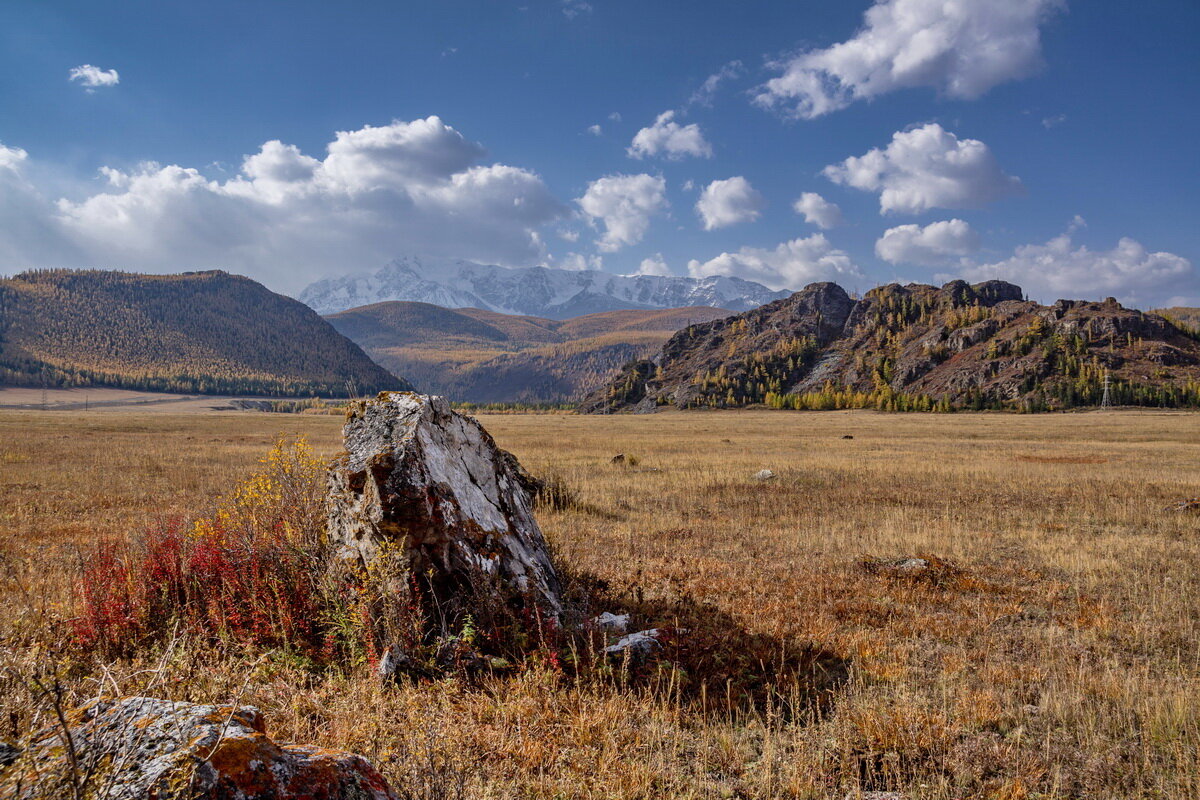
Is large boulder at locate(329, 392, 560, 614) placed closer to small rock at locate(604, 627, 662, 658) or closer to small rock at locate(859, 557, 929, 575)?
small rock at locate(604, 627, 662, 658)

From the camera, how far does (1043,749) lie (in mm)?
4980

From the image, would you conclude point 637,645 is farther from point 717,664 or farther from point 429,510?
point 429,510

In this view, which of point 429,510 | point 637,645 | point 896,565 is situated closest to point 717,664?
point 637,645

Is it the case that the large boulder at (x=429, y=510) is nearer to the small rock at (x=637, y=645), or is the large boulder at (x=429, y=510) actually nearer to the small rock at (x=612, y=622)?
the small rock at (x=612, y=622)

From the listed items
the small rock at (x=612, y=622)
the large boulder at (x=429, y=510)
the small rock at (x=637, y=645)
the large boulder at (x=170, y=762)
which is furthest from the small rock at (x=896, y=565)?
the large boulder at (x=170, y=762)

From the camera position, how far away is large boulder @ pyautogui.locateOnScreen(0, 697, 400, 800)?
91.1 inches

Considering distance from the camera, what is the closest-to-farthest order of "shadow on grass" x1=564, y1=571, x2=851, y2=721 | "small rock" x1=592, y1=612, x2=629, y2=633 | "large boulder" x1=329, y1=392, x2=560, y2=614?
"shadow on grass" x1=564, y1=571, x2=851, y2=721 → "large boulder" x1=329, y1=392, x2=560, y2=614 → "small rock" x1=592, y1=612, x2=629, y2=633

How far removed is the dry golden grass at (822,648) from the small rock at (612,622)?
114 centimetres

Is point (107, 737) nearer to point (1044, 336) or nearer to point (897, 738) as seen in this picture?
point (897, 738)

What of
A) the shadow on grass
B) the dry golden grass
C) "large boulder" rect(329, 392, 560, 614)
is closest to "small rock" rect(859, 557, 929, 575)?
the dry golden grass

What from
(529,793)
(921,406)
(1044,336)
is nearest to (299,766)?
(529,793)

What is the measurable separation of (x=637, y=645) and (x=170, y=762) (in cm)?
480

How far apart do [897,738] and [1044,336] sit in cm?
24795

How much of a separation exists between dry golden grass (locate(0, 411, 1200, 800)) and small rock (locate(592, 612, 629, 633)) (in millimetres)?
1135
